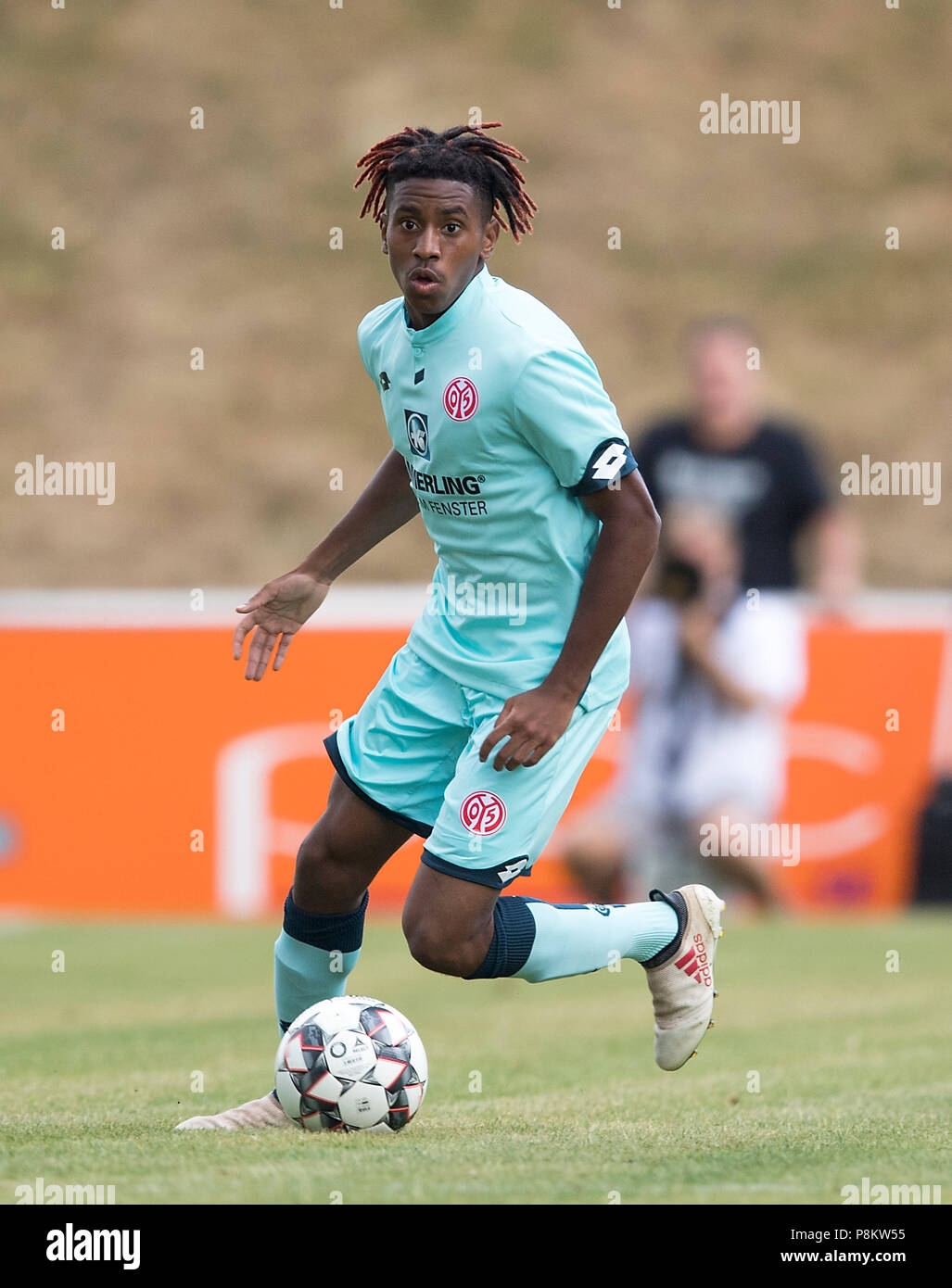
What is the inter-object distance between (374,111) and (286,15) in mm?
2413

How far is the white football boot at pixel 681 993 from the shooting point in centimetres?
509

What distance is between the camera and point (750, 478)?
11.6 meters

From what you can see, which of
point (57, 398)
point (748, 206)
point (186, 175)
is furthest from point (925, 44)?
point (57, 398)

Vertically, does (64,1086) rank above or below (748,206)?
below

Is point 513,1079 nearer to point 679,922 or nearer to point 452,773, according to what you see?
point 679,922

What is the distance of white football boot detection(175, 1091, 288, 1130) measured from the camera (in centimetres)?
481

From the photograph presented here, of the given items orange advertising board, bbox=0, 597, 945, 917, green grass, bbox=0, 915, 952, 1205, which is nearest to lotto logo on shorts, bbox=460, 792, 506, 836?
green grass, bbox=0, 915, 952, 1205

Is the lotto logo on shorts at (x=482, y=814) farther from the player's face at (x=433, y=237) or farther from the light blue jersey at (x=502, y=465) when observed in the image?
the player's face at (x=433, y=237)

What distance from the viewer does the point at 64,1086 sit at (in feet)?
18.6

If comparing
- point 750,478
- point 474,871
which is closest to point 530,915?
point 474,871

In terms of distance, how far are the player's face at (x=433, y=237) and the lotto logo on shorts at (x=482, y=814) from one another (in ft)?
→ 4.04
